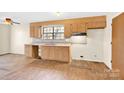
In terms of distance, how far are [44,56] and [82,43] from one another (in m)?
2.37

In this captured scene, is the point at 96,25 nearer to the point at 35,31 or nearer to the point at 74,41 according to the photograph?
the point at 74,41

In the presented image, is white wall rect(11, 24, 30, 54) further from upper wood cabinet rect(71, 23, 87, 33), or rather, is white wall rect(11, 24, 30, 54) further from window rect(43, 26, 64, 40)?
upper wood cabinet rect(71, 23, 87, 33)

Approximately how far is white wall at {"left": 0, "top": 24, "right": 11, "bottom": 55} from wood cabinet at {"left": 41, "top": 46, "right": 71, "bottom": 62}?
148 inches

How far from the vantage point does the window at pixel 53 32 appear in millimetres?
6570

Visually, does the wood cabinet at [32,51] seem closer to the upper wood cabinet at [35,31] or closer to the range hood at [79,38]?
the upper wood cabinet at [35,31]

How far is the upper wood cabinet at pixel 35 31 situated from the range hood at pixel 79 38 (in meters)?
2.42

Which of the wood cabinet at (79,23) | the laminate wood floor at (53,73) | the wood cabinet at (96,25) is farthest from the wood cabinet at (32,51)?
the wood cabinet at (96,25)

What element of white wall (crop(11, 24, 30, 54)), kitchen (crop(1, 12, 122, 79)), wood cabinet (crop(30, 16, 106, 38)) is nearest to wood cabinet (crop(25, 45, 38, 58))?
kitchen (crop(1, 12, 122, 79))

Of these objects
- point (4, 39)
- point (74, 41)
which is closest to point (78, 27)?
point (74, 41)

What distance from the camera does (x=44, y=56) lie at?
6.01 metres
